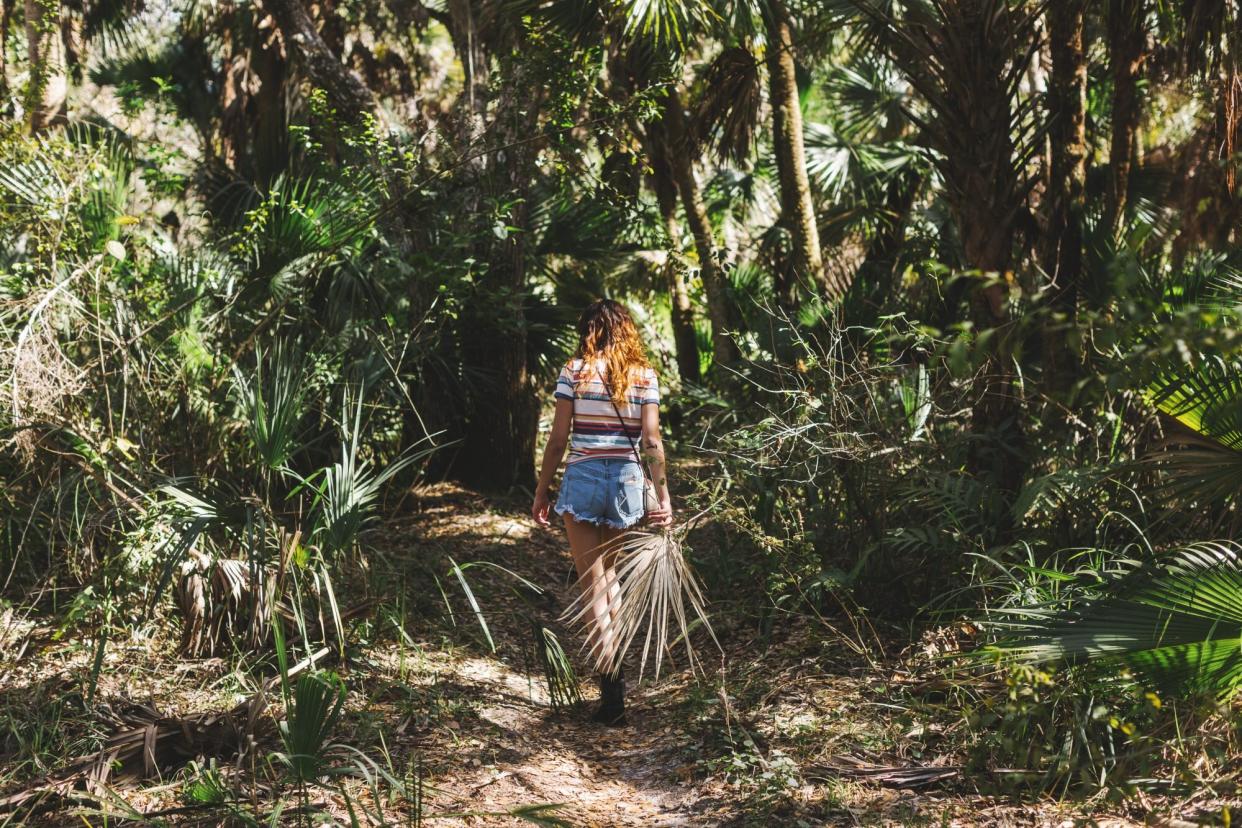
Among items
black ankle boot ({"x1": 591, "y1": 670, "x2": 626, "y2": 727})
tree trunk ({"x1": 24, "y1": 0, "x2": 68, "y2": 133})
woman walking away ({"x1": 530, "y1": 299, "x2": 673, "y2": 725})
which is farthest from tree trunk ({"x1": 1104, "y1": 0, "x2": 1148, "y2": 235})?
tree trunk ({"x1": 24, "y1": 0, "x2": 68, "y2": 133})

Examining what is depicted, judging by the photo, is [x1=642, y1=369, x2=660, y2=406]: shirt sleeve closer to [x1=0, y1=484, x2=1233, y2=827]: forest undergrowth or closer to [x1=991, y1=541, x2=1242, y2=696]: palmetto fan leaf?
[x1=0, y1=484, x2=1233, y2=827]: forest undergrowth

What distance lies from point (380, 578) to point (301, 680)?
89.1 inches

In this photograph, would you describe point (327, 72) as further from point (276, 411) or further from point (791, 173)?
point (276, 411)

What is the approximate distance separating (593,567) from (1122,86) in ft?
16.5

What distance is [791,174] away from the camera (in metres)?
→ 8.73

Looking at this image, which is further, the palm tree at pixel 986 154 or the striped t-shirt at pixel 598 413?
the palm tree at pixel 986 154

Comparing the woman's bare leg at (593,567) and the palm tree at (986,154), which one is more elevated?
the palm tree at (986,154)

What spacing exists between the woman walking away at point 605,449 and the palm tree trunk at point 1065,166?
2661 millimetres

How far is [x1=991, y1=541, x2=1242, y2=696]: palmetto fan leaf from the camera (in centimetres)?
349

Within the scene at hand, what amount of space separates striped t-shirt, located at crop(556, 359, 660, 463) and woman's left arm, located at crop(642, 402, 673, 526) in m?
0.04

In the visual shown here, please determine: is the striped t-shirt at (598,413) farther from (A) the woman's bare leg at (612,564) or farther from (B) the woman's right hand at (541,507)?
(A) the woman's bare leg at (612,564)

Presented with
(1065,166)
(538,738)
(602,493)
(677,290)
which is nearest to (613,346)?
(602,493)

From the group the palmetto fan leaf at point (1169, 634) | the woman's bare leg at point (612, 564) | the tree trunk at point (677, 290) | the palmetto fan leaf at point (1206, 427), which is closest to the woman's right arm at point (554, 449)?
the woman's bare leg at point (612, 564)

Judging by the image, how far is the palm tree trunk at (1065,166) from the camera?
6332mm
